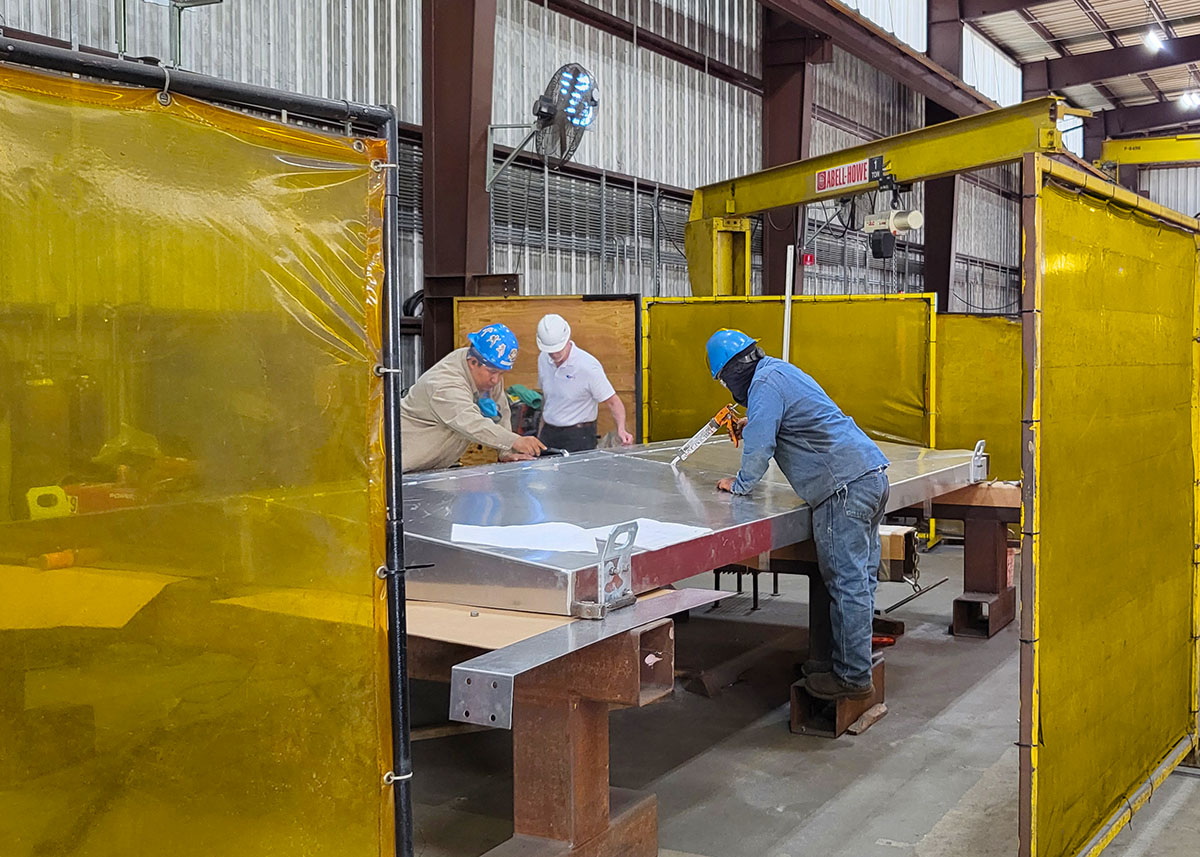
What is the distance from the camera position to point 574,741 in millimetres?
3271

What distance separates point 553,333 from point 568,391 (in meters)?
0.54

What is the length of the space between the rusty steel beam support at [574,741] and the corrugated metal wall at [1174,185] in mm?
25114

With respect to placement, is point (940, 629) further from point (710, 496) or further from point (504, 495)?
point (504, 495)

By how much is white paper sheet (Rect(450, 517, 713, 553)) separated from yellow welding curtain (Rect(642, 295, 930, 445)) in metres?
4.78

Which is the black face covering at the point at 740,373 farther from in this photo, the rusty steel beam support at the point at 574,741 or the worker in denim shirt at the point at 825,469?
the rusty steel beam support at the point at 574,741

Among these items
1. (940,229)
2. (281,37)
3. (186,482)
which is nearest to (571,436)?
(281,37)

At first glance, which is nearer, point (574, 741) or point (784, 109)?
point (574, 741)

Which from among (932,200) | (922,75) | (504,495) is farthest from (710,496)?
(932,200)

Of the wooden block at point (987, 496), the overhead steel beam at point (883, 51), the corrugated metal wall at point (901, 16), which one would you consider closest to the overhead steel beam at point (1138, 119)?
the overhead steel beam at point (883, 51)

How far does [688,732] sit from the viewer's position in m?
5.32

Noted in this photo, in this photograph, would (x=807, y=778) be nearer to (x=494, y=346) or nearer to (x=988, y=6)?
(x=494, y=346)

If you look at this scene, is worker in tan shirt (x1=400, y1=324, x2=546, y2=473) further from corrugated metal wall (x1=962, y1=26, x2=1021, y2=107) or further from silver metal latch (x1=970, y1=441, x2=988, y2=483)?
corrugated metal wall (x1=962, y1=26, x2=1021, y2=107)

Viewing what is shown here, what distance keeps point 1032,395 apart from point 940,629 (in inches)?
184

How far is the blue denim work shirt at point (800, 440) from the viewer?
4.77 m
